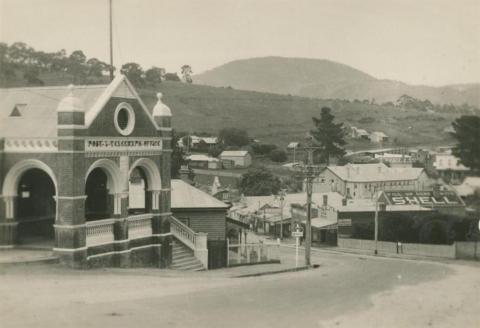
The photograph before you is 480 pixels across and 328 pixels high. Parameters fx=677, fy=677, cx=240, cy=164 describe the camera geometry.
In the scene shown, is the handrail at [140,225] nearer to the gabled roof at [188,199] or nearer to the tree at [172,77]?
the gabled roof at [188,199]

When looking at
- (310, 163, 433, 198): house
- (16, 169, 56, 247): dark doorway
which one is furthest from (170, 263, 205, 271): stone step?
(310, 163, 433, 198): house

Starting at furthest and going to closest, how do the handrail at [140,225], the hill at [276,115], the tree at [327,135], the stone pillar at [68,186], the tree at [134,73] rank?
the hill at [276,115] → the tree at [134,73] → the tree at [327,135] → the handrail at [140,225] → the stone pillar at [68,186]

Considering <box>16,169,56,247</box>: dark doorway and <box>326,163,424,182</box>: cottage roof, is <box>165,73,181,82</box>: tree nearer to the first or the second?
<box>326,163,424,182</box>: cottage roof

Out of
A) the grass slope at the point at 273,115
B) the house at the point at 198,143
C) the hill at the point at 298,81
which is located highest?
the hill at the point at 298,81

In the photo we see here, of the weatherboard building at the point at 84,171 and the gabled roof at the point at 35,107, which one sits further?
the gabled roof at the point at 35,107

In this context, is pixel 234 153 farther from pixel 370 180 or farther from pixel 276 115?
pixel 276 115

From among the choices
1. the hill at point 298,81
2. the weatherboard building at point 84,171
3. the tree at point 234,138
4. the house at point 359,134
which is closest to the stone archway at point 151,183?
the weatherboard building at point 84,171

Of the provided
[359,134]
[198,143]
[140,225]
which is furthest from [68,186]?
[359,134]
